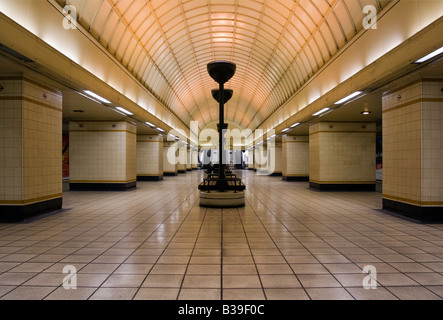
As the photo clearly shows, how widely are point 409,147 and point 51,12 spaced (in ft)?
32.2

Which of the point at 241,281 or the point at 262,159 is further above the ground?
the point at 262,159

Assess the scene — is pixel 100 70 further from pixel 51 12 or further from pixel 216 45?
pixel 216 45

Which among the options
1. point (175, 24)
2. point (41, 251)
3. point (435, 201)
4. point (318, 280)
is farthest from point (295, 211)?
point (175, 24)

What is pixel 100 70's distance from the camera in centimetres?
959

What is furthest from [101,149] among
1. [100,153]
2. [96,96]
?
[96,96]

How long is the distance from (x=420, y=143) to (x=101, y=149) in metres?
12.7

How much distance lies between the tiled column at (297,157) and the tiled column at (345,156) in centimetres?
609

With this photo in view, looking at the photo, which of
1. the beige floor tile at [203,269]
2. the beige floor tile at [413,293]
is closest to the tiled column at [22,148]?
the beige floor tile at [203,269]

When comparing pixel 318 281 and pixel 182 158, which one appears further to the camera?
pixel 182 158

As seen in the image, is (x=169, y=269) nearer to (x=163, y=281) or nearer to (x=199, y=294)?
(x=163, y=281)

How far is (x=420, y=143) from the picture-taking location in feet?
21.9

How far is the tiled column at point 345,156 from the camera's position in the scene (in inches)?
526

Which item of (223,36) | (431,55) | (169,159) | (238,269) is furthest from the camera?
(169,159)

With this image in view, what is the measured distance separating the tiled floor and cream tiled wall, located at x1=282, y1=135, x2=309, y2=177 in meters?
12.3
